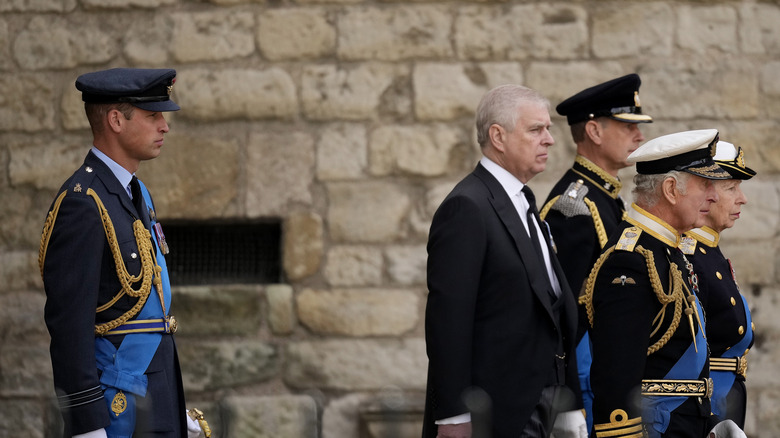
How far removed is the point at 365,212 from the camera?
5.59 m

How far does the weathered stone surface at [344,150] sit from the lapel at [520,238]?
77.5 inches

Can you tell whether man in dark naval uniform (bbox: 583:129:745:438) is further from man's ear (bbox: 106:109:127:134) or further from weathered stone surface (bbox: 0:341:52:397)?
weathered stone surface (bbox: 0:341:52:397)

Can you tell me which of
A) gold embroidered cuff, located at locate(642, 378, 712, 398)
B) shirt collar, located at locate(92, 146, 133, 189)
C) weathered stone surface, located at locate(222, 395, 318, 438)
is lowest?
weathered stone surface, located at locate(222, 395, 318, 438)

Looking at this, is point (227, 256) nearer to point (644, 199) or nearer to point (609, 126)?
point (609, 126)

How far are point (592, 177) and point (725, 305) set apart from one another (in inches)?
31.9

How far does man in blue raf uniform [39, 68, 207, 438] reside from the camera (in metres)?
3.22

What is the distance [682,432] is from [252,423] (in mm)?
2524

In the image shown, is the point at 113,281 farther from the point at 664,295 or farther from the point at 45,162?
the point at 45,162

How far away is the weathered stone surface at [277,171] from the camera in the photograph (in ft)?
18.3

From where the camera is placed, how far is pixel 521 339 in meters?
3.49

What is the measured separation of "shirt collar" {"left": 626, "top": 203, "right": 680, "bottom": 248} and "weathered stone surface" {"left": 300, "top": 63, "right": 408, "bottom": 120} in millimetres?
2189

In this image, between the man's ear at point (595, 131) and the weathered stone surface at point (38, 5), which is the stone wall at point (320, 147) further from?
the man's ear at point (595, 131)

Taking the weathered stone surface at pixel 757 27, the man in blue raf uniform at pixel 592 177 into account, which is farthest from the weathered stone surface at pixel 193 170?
the weathered stone surface at pixel 757 27

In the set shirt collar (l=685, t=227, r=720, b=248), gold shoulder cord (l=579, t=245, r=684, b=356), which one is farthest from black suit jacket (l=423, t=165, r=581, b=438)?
shirt collar (l=685, t=227, r=720, b=248)
